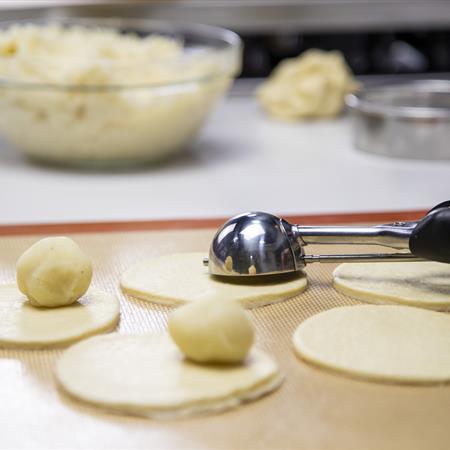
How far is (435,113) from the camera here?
1833mm

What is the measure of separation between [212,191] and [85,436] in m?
0.94

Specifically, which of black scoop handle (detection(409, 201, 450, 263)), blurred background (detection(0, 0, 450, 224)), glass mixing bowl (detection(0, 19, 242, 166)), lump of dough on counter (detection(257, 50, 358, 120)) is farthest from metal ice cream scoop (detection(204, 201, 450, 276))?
lump of dough on counter (detection(257, 50, 358, 120))

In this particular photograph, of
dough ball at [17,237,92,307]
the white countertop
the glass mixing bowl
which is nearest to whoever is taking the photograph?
dough ball at [17,237,92,307]

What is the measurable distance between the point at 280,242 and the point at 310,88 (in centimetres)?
113

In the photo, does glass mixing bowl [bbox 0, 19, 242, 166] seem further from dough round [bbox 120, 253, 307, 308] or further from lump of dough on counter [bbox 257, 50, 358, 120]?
dough round [bbox 120, 253, 307, 308]

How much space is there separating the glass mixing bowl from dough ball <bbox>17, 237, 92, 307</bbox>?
712mm

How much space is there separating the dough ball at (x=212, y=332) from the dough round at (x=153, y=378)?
18 millimetres

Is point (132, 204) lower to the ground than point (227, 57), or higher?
lower

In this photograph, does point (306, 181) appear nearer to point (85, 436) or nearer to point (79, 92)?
point (79, 92)

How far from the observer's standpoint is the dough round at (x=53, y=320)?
0.98 meters

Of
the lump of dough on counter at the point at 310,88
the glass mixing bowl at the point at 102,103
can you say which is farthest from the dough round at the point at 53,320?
the lump of dough on counter at the point at 310,88

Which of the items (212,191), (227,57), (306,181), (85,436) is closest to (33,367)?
(85,436)

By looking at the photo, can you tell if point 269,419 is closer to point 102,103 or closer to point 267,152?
point 102,103

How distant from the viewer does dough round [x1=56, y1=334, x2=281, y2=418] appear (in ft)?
2.75
